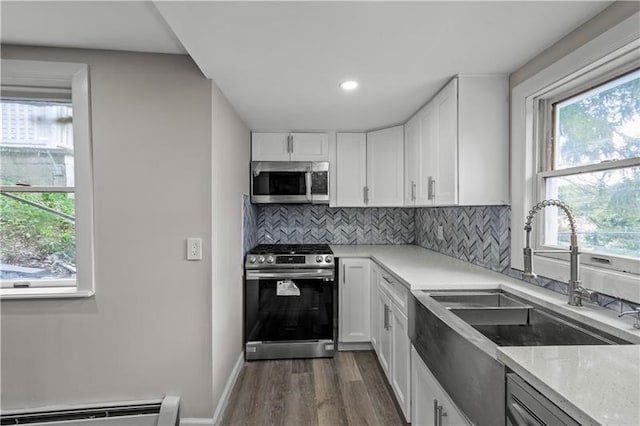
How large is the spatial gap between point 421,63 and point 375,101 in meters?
0.64

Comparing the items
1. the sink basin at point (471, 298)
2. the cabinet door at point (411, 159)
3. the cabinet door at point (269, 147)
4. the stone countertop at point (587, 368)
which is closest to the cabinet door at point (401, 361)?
the sink basin at point (471, 298)

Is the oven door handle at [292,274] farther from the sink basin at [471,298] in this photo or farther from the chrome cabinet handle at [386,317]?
the sink basin at [471,298]

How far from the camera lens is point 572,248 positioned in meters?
1.29

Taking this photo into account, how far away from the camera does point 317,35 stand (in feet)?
4.66

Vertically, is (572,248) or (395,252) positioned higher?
(572,248)

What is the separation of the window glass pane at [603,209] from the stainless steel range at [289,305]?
5.58ft

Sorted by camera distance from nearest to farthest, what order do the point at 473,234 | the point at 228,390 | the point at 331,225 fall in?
the point at 228,390, the point at 473,234, the point at 331,225

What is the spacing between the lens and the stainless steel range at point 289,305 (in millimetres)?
2742

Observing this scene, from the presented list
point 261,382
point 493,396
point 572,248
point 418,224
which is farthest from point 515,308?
point 418,224

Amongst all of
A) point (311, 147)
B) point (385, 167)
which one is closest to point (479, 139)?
point (385, 167)

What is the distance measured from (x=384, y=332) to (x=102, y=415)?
1837 mm

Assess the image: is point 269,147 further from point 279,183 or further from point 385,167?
point 385,167

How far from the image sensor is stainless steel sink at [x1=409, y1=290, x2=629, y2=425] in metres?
1.03

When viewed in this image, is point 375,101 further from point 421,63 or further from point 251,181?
point 251,181
